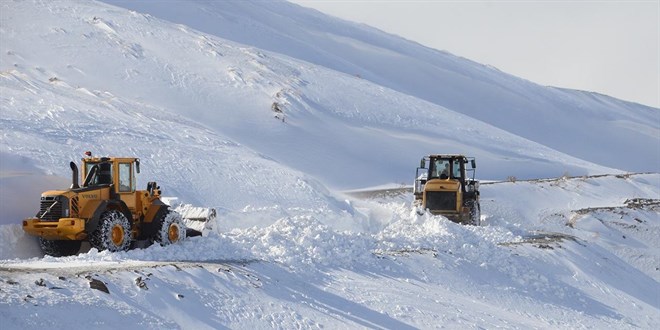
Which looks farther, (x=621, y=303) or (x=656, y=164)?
(x=656, y=164)

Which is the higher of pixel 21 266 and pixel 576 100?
pixel 576 100

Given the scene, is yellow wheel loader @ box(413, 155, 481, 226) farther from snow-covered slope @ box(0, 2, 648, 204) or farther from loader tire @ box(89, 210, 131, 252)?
loader tire @ box(89, 210, 131, 252)

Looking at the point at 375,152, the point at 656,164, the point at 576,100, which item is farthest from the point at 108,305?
the point at 576,100

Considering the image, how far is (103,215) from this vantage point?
17.6 meters

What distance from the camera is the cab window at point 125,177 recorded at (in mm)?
18531

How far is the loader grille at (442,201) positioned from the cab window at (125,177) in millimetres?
11026

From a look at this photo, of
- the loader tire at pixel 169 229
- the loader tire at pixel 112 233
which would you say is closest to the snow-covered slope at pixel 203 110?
the loader tire at pixel 169 229

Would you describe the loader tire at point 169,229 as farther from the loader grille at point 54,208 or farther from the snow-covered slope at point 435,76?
the snow-covered slope at point 435,76

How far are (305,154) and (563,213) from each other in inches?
386

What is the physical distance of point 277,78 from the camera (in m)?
45.1

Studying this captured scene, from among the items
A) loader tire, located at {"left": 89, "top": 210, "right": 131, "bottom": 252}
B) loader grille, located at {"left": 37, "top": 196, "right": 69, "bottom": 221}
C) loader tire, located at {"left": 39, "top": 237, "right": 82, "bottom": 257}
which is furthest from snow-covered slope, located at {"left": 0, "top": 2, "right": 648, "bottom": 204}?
loader tire, located at {"left": 89, "top": 210, "right": 131, "bottom": 252}

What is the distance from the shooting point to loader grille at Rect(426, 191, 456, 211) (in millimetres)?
27438

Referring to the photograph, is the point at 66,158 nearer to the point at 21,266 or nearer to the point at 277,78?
the point at 21,266

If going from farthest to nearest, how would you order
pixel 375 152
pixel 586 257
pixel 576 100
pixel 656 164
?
pixel 576 100 < pixel 656 164 < pixel 375 152 < pixel 586 257
